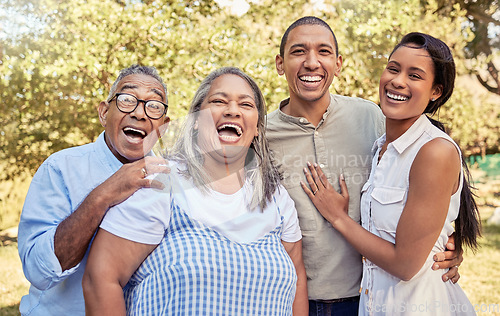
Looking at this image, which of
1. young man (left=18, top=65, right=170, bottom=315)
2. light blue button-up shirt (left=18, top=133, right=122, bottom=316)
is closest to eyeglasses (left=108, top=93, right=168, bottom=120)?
young man (left=18, top=65, right=170, bottom=315)

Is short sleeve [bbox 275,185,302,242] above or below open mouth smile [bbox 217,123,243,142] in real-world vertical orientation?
below

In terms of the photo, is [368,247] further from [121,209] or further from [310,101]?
[121,209]

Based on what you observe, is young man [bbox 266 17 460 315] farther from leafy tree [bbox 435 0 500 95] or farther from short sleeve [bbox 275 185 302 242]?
leafy tree [bbox 435 0 500 95]

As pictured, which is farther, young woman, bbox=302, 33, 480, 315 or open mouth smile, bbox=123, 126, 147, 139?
open mouth smile, bbox=123, 126, 147, 139

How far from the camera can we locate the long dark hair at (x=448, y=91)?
88.8 inches

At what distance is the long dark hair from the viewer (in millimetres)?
2256

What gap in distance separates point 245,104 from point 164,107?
451 millimetres

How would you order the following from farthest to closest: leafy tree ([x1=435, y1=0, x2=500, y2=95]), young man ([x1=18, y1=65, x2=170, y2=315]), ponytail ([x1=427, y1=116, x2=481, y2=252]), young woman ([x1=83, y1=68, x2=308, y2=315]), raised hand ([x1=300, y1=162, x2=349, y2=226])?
leafy tree ([x1=435, y1=0, x2=500, y2=95]), raised hand ([x1=300, y1=162, x2=349, y2=226]), ponytail ([x1=427, y1=116, x2=481, y2=252]), young man ([x1=18, y1=65, x2=170, y2=315]), young woman ([x1=83, y1=68, x2=308, y2=315])

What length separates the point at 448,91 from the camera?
7.59 ft

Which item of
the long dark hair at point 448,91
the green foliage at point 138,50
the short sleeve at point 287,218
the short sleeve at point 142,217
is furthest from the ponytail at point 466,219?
the green foliage at point 138,50

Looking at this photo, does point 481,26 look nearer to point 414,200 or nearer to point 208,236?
point 414,200

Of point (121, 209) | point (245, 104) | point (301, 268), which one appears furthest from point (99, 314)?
point (245, 104)

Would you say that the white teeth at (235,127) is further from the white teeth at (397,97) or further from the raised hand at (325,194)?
the white teeth at (397,97)

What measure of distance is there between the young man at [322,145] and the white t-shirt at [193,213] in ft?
1.33
